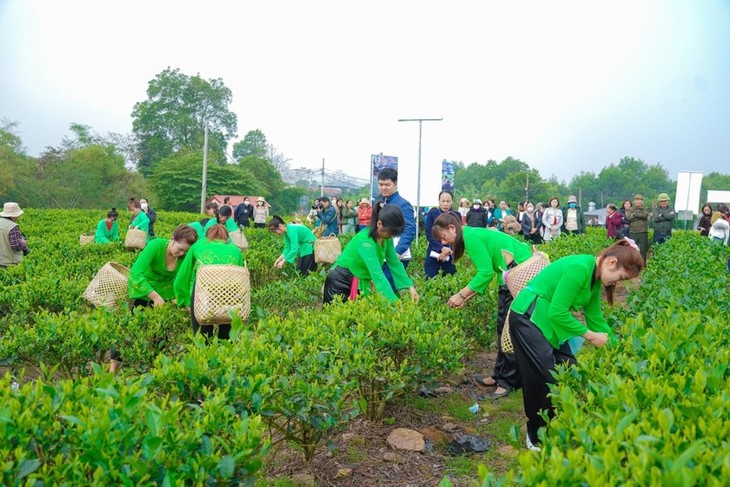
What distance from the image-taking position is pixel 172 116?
6116 centimetres

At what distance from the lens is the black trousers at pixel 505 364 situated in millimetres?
5207

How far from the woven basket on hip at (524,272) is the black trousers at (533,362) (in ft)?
2.31

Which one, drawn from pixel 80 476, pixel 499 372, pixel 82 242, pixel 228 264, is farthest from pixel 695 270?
pixel 82 242

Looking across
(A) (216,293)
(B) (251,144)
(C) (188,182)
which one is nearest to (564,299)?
(A) (216,293)

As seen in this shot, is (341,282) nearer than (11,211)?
Yes

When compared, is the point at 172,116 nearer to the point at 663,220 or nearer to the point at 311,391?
the point at 663,220

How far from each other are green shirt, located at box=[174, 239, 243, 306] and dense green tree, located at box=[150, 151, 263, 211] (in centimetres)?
3972

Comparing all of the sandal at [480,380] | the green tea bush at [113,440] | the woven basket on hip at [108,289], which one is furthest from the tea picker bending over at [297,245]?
the green tea bush at [113,440]

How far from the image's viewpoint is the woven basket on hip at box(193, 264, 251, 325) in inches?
182

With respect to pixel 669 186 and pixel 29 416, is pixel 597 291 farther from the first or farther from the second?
pixel 669 186

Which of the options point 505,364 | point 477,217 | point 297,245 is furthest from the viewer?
point 477,217

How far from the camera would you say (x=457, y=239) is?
15.8ft

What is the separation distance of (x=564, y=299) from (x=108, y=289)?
3.97m

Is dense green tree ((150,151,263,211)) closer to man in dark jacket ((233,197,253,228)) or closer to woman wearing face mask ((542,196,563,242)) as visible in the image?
man in dark jacket ((233,197,253,228))
